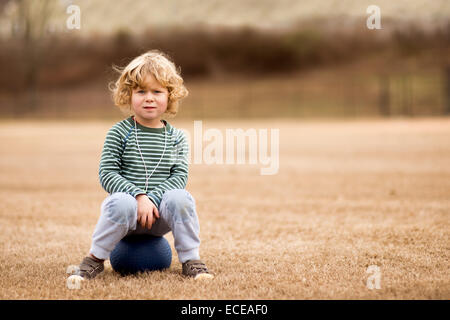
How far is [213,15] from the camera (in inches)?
1923

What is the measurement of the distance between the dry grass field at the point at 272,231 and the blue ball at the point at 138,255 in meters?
0.08

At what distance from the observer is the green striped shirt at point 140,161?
2932 mm

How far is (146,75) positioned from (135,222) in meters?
0.77

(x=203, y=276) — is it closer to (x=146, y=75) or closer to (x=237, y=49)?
(x=146, y=75)

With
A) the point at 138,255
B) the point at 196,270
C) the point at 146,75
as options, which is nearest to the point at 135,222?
the point at 138,255

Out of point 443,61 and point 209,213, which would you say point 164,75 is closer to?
point 209,213

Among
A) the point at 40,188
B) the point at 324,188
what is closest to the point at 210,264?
the point at 324,188

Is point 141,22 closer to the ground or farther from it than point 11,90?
farther from it

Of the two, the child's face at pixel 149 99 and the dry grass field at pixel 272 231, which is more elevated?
the child's face at pixel 149 99

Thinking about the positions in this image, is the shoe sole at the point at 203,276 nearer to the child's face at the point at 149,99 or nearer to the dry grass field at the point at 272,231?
the dry grass field at the point at 272,231

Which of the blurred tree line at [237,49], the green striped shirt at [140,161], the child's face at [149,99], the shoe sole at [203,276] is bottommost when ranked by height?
the shoe sole at [203,276]

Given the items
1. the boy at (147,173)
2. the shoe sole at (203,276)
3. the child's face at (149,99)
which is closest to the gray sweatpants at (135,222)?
the boy at (147,173)

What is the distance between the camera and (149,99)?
→ 9.82 ft
